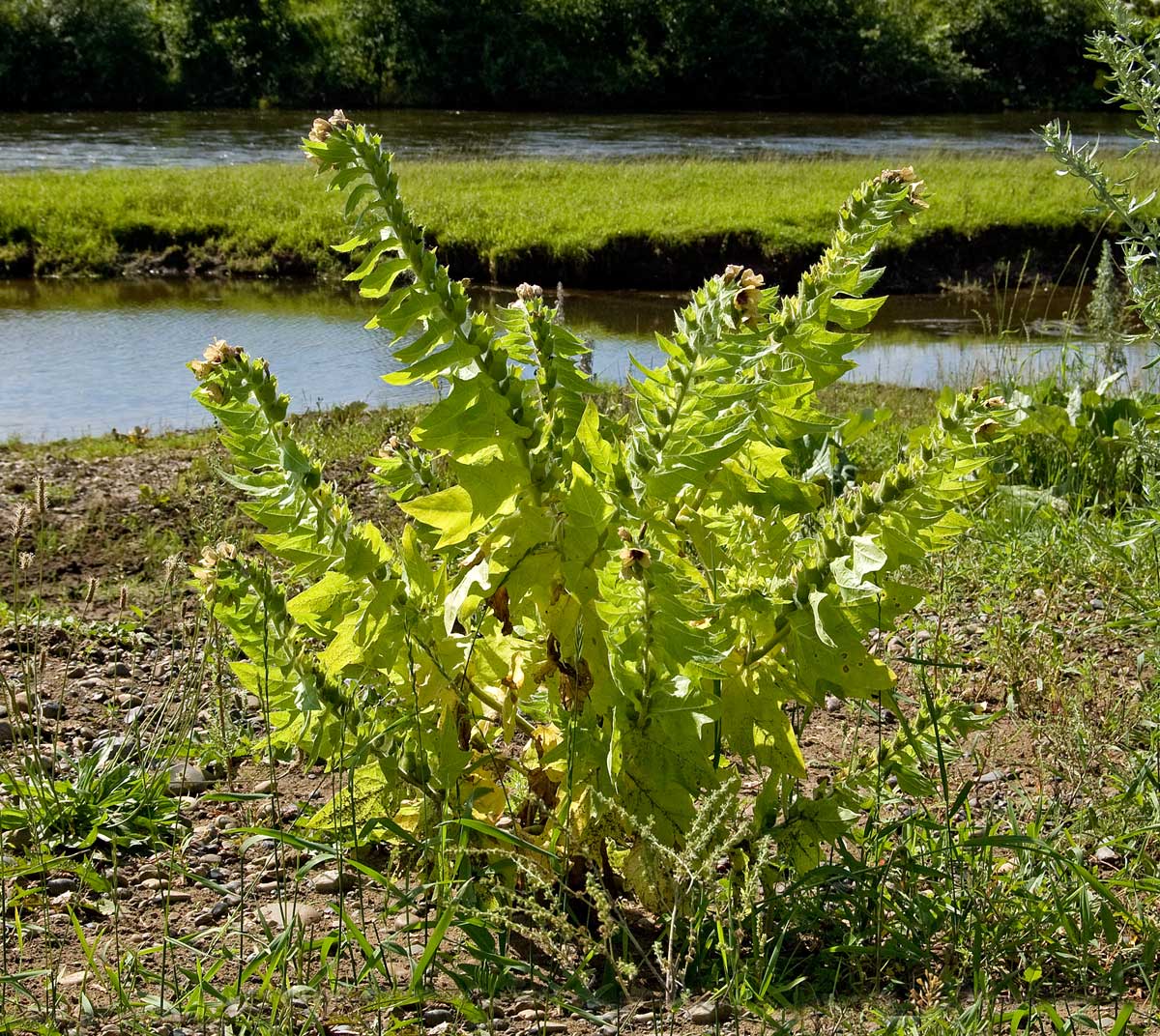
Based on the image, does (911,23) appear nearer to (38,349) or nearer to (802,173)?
(802,173)

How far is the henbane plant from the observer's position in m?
2.04

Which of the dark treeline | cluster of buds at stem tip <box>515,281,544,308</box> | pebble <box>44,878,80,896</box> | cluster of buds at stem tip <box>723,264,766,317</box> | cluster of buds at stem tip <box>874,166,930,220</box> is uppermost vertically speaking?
the dark treeline

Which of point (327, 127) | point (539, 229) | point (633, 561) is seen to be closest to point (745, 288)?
point (633, 561)

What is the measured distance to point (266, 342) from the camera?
1255cm

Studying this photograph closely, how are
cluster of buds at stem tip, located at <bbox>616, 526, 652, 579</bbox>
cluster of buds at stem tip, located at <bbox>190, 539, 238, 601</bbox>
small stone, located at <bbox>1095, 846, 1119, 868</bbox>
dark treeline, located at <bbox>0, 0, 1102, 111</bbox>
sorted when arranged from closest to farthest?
1. cluster of buds at stem tip, located at <bbox>616, 526, 652, 579</bbox>
2. cluster of buds at stem tip, located at <bbox>190, 539, 238, 601</bbox>
3. small stone, located at <bbox>1095, 846, 1119, 868</bbox>
4. dark treeline, located at <bbox>0, 0, 1102, 111</bbox>

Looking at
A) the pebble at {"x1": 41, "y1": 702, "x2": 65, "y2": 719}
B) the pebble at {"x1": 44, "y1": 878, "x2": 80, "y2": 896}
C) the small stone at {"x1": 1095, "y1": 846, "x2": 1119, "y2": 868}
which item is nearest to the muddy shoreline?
the pebble at {"x1": 41, "y1": 702, "x2": 65, "y2": 719}

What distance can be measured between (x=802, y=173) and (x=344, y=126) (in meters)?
20.8

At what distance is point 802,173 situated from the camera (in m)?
21.6

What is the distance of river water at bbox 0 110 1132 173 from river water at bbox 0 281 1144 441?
396 inches

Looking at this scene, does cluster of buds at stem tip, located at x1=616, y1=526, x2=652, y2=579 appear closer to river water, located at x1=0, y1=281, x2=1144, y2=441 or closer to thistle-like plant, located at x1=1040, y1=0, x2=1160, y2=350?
thistle-like plant, located at x1=1040, y1=0, x2=1160, y2=350

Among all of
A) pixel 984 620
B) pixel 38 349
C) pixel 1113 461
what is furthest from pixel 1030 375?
pixel 38 349

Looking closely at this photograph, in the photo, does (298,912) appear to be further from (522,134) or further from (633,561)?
(522,134)

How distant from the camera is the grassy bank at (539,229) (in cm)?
1582

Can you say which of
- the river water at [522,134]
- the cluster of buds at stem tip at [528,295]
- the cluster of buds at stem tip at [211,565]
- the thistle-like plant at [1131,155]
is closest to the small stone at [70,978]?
the cluster of buds at stem tip at [211,565]
